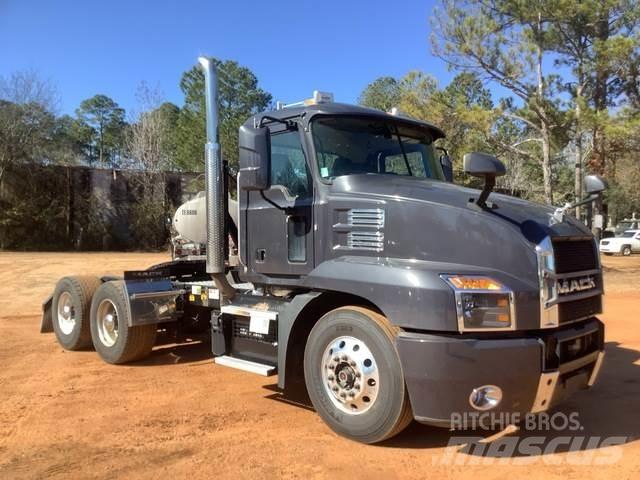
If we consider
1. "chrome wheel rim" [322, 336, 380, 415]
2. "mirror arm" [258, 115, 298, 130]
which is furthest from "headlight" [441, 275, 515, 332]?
"mirror arm" [258, 115, 298, 130]

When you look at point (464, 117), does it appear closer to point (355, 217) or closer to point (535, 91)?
point (535, 91)

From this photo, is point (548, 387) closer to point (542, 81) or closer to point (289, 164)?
point (289, 164)

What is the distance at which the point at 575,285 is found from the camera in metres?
4.48

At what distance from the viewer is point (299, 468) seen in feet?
13.4

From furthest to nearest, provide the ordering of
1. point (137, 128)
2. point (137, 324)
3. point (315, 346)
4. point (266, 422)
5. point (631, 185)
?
point (631, 185), point (137, 128), point (137, 324), point (266, 422), point (315, 346)

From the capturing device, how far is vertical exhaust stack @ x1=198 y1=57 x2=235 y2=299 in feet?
19.7

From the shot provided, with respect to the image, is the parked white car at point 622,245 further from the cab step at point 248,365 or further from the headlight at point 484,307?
the headlight at point 484,307

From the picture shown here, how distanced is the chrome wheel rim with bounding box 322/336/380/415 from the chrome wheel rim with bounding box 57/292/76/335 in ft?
15.5

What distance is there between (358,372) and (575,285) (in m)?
1.80

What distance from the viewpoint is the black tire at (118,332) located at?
6.89 m

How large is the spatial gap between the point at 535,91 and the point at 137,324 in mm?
15921

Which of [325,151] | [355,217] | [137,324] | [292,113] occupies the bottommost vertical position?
[137,324]

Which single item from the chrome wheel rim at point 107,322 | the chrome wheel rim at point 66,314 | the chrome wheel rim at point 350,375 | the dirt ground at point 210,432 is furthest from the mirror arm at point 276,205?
the chrome wheel rim at point 66,314

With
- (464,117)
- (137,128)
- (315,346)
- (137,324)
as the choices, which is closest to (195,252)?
(137,324)
